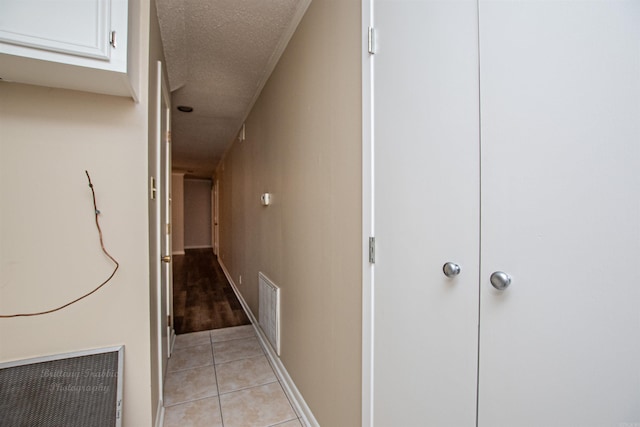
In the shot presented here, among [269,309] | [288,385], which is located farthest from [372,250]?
[269,309]

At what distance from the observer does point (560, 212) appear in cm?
54

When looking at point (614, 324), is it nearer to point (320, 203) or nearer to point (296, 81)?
point (320, 203)

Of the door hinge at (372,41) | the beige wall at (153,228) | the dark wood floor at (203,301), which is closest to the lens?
the door hinge at (372,41)

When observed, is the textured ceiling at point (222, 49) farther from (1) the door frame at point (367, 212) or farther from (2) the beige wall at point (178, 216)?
(2) the beige wall at point (178, 216)

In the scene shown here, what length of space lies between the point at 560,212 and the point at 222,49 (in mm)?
2388

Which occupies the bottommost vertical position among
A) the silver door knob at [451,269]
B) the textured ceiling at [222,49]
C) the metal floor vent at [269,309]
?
the metal floor vent at [269,309]

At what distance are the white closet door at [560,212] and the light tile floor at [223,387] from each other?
157cm

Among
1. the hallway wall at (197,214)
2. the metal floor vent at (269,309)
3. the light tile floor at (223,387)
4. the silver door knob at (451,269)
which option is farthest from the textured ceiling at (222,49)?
the hallway wall at (197,214)

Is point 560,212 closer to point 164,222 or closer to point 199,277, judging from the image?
point 164,222

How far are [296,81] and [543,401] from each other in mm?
1930

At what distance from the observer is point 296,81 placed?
6.17 ft

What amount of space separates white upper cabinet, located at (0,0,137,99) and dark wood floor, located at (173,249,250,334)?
2.67 m

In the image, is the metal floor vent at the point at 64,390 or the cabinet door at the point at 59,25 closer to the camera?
the cabinet door at the point at 59,25

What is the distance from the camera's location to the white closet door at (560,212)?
47 centimetres
